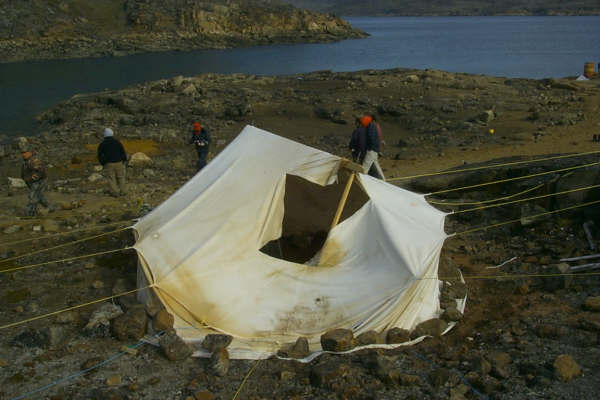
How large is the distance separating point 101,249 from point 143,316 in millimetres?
3195

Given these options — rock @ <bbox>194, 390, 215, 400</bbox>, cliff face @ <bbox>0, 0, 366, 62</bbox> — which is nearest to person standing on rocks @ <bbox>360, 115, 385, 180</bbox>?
rock @ <bbox>194, 390, 215, 400</bbox>

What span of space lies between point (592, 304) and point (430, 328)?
6.95 feet

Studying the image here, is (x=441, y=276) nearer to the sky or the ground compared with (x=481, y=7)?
nearer to the ground

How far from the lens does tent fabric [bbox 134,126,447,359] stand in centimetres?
680

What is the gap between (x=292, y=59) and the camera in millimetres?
59156

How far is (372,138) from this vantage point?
33.9ft

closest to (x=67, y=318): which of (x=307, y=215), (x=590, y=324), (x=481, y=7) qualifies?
(x=307, y=215)

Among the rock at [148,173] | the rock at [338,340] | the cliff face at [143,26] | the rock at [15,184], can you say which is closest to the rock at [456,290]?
the rock at [338,340]

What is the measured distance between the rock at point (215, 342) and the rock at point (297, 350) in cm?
62

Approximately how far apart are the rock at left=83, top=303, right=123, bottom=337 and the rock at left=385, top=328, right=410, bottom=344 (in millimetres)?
3425

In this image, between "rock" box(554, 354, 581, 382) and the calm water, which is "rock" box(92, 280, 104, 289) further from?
the calm water

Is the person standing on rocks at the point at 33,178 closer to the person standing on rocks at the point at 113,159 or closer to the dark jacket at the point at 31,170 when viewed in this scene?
the dark jacket at the point at 31,170

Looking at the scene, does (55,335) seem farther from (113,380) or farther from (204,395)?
(204,395)

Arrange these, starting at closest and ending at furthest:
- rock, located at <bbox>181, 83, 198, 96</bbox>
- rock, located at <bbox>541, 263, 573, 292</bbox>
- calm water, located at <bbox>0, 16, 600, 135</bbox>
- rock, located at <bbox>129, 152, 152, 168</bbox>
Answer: rock, located at <bbox>541, 263, 573, 292</bbox>, rock, located at <bbox>129, 152, 152, 168</bbox>, rock, located at <bbox>181, 83, 198, 96</bbox>, calm water, located at <bbox>0, 16, 600, 135</bbox>
